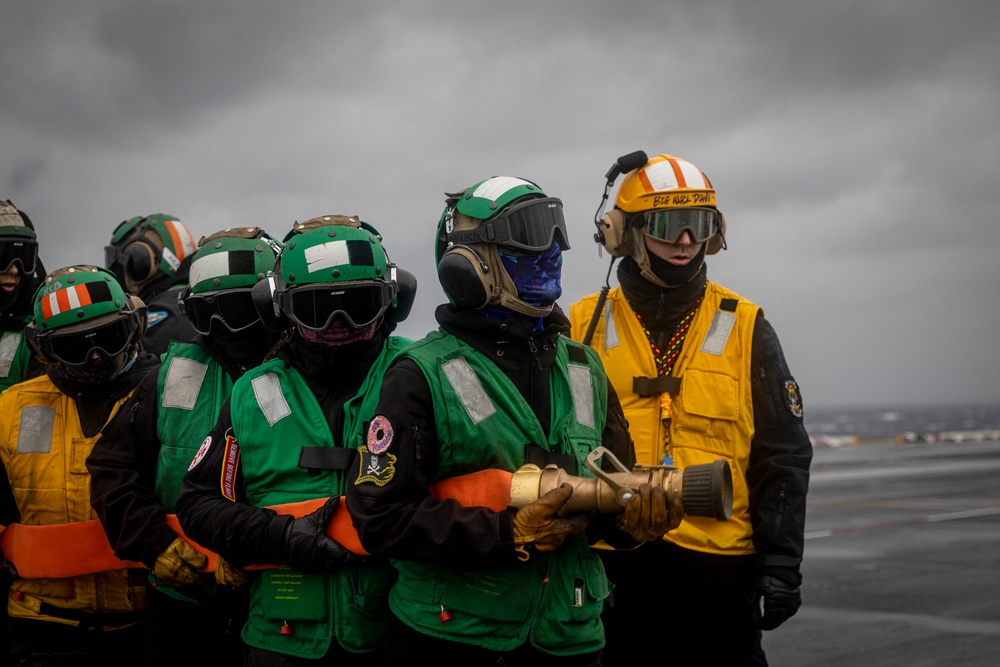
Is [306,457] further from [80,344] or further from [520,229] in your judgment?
[80,344]

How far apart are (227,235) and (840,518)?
49.8ft

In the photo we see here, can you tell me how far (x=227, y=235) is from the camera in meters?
5.11

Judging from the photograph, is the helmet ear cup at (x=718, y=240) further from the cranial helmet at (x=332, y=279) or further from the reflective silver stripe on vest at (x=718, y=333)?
the cranial helmet at (x=332, y=279)

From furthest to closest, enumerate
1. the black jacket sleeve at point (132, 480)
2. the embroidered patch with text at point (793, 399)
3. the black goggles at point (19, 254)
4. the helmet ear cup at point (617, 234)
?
the black goggles at point (19, 254) → the helmet ear cup at point (617, 234) → the embroidered patch with text at point (793, 399) → the black jacket sleeve at point (132, 480)

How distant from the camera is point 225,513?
397 centimetres

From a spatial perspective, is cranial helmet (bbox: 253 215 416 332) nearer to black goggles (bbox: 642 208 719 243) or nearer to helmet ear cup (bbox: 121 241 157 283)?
black goggles (bbox: 642 208 719 243)

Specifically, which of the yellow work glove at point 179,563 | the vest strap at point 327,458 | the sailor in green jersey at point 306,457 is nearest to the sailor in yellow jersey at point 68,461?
the yellow work glove at point 179,563

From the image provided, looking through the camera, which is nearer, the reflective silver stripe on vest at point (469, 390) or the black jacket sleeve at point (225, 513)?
the reflective silver stripe on vest at point (469, 390)

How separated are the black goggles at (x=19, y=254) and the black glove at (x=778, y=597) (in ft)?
15.5

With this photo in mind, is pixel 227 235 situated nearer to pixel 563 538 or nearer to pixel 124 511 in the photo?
pixel 124 511

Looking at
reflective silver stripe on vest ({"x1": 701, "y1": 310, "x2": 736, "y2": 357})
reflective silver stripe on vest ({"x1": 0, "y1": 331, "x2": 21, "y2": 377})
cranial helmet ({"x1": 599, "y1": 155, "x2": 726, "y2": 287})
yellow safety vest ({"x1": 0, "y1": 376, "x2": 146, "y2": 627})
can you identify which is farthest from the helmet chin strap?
reflective silver stripe on vest ({"x1": 0, "y1": 331, "x2": 21, "y2": 377})

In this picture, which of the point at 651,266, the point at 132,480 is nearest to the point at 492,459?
the point at 132,480

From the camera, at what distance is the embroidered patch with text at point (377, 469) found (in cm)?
346

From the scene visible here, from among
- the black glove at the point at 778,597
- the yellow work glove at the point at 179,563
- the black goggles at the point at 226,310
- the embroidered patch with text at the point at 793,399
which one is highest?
the black goggles at the point at 226,310
